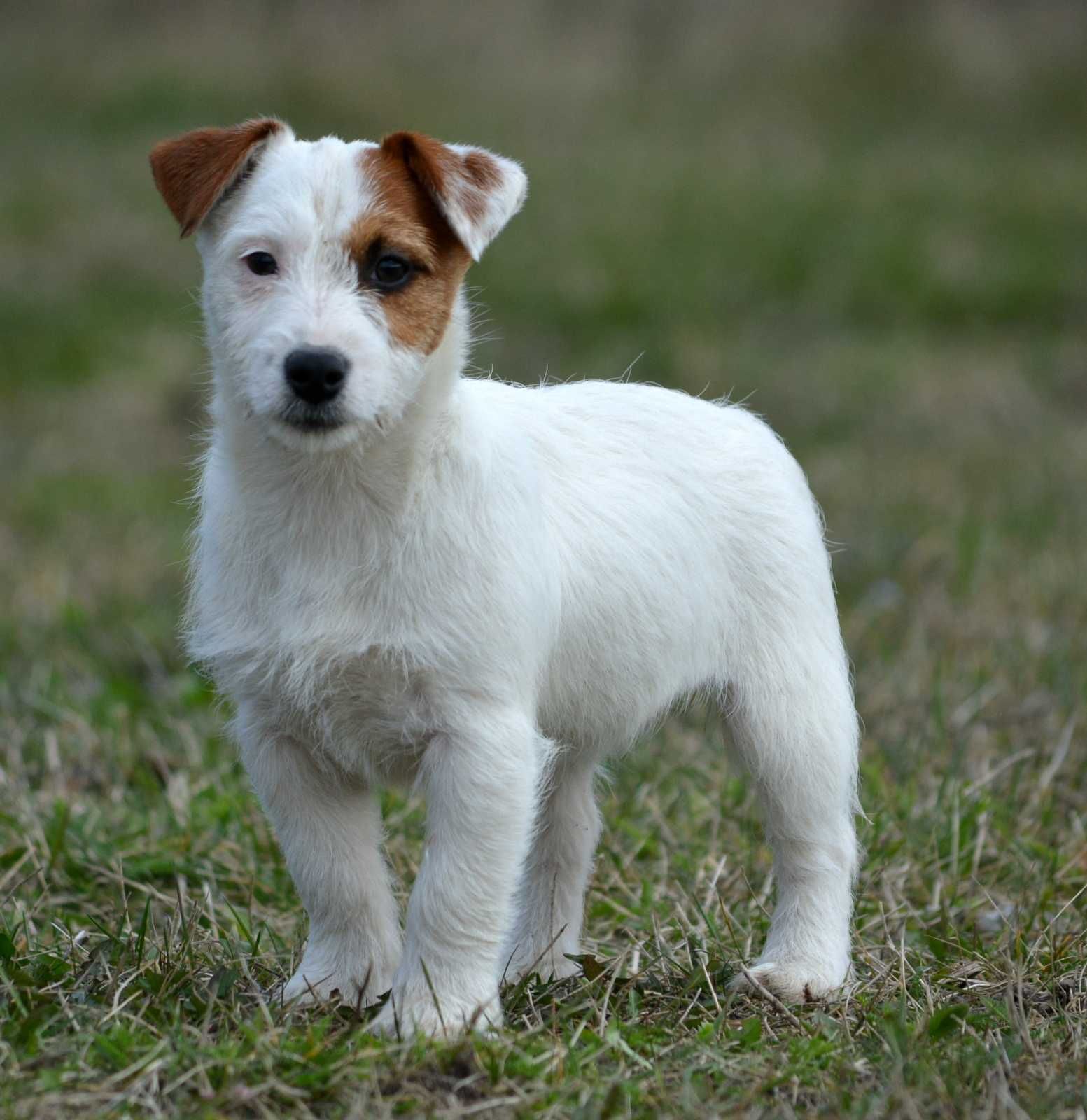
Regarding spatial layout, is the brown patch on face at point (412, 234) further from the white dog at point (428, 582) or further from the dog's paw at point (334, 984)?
the dog's paw at point (334, 984)

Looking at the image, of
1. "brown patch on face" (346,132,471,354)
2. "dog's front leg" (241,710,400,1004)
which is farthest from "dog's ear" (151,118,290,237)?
"dog's front leg" (241,710,400,1004)

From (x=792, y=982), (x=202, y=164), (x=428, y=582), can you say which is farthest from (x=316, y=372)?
(x=792, y=982)

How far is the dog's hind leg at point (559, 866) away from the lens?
14.5ft

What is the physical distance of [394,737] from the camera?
12.3ft

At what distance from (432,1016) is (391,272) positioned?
5.52 ft

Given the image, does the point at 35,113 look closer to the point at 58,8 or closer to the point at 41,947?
the point at 58,8

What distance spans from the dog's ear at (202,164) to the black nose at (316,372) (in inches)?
20.5

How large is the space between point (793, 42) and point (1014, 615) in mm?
12515

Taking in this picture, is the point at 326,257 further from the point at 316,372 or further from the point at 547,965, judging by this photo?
the point at 547,965

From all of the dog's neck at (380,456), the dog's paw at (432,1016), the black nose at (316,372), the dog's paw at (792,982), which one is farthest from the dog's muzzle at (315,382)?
the dog's paw at (792,982)

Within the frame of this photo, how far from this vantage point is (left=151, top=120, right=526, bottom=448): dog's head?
349 centimetres

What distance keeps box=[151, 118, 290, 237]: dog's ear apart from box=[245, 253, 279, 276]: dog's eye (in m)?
0.18

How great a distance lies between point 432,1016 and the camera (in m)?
3.61

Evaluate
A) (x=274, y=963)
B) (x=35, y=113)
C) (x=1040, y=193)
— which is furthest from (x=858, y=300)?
(x=274, y=963)
